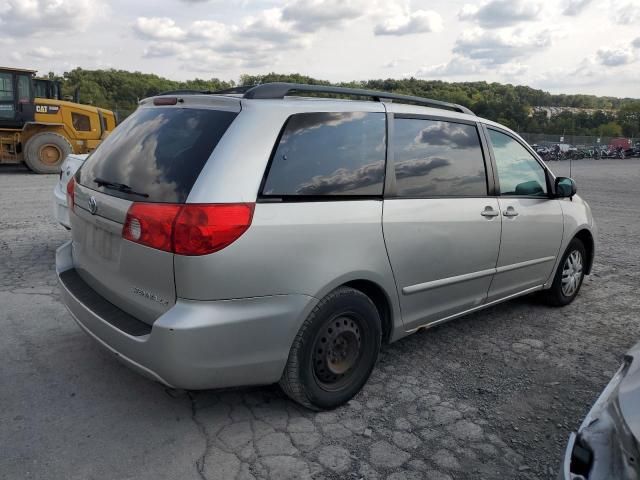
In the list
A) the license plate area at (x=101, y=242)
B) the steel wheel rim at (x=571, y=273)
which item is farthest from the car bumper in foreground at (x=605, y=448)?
the steel wheel rim at (x=571, y=273)

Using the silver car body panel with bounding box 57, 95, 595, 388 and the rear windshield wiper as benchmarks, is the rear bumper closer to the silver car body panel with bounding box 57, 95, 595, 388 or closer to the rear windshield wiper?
the silver car body panel with bounding box 57, 95, 595, 388

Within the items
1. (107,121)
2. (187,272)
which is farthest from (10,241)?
(107,121)

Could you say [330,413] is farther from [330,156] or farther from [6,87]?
[6,87]

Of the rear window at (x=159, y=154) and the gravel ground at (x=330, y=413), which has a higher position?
the rear window at (x=159, y=154)

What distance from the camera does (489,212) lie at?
149 inches

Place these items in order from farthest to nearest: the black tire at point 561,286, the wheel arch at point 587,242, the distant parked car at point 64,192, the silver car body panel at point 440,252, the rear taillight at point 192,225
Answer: the distant parked car at point 64,192 → the wheel arch at point 587,242 → the black tire at point 561,286 → the silver car body panel at point 440,252 → the rear taillight at point 192,225

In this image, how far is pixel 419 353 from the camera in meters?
3.82

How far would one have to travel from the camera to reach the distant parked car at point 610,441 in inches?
63.2

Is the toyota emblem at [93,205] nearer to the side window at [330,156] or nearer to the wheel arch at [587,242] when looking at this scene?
the side window at [330,156]

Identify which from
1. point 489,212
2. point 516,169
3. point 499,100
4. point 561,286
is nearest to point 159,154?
point 489,212

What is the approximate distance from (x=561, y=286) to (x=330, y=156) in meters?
2.94

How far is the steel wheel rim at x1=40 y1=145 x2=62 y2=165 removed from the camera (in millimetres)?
15422

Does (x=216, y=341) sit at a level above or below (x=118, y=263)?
below

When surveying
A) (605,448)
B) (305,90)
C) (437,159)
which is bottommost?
(605,448)
